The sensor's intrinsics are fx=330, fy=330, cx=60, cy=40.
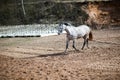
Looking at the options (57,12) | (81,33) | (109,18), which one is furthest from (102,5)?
(81,33)

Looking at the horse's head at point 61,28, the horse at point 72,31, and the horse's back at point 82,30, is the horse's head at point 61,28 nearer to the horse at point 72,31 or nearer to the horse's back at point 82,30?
the horse at point 72,31

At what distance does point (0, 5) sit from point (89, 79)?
22.0 m

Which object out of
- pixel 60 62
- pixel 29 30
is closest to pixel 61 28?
pixel 60 62

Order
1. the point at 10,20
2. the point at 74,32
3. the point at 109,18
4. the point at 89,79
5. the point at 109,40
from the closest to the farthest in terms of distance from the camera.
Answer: the point at 89,79 < the point at 74,32 < the point at 109,40 < the point at 109,18 < the point at 10,20

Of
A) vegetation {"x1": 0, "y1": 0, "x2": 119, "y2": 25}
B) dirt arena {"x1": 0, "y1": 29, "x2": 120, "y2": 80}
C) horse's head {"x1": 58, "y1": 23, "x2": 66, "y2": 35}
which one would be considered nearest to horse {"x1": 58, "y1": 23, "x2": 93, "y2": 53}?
horse's head {"x1": 58, "y1": 23, "x2": 66, "y2": 35}

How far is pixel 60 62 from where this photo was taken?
12484 millimetres

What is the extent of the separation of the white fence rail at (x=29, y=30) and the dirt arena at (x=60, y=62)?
442 centimetres

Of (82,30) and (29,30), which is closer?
(82,30)

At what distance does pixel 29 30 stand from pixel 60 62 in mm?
12204

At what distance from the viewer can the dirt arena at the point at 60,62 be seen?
10054mm

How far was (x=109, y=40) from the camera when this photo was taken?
17.9 m

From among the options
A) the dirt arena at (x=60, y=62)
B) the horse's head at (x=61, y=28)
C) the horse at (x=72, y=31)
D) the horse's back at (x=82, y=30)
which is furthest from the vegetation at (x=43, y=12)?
the horse's head at (x=61, y=28)

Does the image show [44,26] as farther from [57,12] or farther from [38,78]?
[38,78]

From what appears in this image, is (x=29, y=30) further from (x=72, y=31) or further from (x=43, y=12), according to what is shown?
(x=72, y=31)
